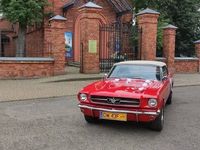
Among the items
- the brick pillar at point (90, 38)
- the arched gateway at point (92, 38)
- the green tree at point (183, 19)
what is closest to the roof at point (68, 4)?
the arched gateway at point (92, 38)

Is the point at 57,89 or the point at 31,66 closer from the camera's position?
the point at 57,89

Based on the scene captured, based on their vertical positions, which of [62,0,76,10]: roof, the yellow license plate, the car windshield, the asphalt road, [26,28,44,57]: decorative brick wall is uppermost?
[62,0,76,10]: roof

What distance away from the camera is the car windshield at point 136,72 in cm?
873

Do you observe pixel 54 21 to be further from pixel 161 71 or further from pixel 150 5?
pixel 150 5

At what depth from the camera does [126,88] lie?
25.0ft

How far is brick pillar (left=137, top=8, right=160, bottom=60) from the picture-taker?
20.6 metres

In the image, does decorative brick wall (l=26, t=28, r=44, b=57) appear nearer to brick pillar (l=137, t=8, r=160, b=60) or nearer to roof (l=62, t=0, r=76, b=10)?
roof (l=62, t=0, r=76, b=10)

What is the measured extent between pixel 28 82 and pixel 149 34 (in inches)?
321

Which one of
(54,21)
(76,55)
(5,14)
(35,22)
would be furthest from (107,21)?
(54,21)

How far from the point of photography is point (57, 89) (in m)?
14.3

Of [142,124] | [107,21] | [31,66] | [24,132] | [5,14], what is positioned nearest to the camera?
[24,132]

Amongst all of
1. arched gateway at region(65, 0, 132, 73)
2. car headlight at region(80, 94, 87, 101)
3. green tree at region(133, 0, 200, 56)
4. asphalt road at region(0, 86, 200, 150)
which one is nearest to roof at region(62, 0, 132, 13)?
arched gateway at region(65, 0, 132, 73)

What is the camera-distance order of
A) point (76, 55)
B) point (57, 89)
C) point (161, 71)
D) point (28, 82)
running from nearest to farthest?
point (161, 71), point (57, 89), point (28, 82), point (76, 55)

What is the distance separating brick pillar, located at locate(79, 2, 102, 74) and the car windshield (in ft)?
31.3
